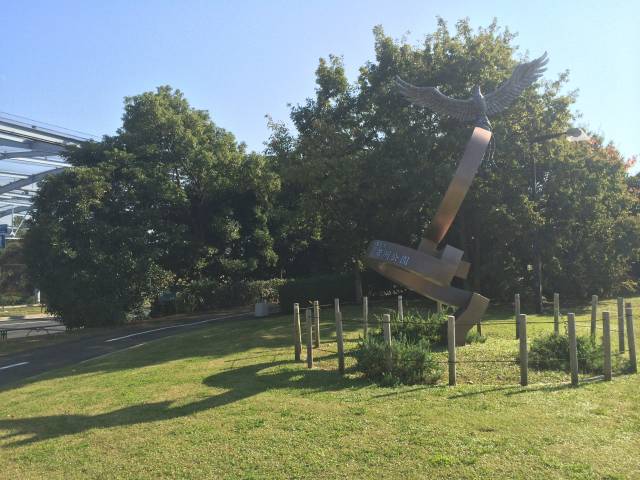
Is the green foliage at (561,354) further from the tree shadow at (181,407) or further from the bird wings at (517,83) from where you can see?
the bird wings at (517,83)

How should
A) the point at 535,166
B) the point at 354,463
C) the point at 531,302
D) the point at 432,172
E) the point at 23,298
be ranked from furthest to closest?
the point at 23,298 < the point at 531,302 < the point at 535,166 < the point at 432,172 < the point at 354,463

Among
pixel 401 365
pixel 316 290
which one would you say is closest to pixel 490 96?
pixel 401 365

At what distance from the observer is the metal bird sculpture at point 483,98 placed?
12.3 meters

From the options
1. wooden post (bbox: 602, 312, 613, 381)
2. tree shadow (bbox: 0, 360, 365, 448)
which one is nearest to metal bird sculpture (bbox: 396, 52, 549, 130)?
wooden post (bbox: 602, 312, 613, 381)

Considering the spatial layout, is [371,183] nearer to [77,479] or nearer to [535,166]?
[535,166]

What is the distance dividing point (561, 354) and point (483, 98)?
20.7 ft

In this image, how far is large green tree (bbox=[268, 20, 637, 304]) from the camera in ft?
67.1

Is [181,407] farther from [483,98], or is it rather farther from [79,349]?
[79,349]

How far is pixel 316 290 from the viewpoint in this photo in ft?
86.6

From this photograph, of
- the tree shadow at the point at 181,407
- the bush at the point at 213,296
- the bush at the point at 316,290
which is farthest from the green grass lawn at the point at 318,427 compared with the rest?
the bush at the point at 213,296

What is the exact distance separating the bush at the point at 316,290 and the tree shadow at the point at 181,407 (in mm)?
14797

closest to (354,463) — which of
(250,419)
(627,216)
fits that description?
(250,419)

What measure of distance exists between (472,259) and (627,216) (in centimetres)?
853

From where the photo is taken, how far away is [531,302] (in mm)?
25062
